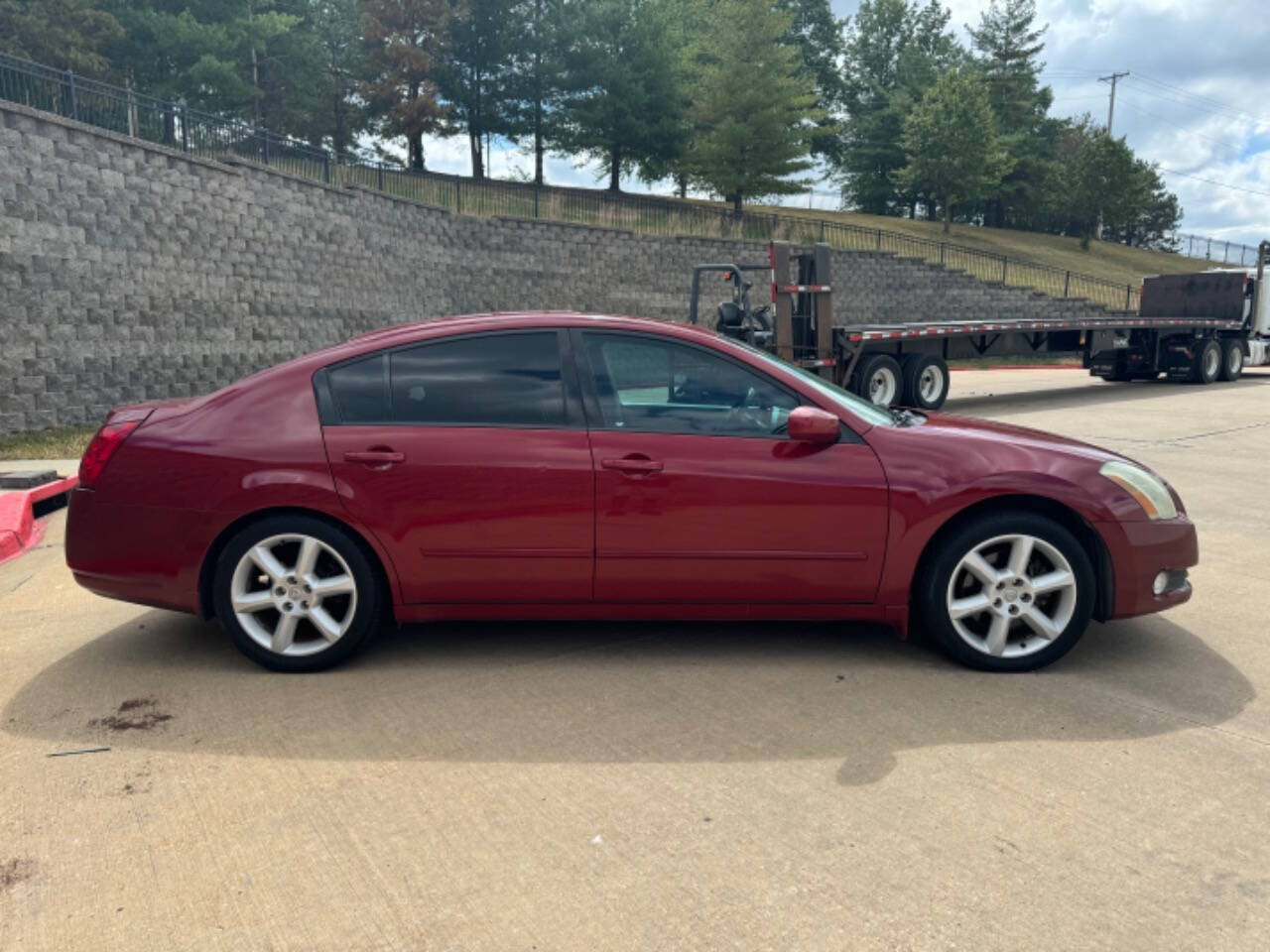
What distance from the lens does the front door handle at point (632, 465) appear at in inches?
150

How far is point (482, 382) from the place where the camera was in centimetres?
398

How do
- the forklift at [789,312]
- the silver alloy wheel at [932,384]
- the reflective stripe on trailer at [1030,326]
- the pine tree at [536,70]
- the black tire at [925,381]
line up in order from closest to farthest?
1. the forklift at [789,312]
2. the reflective stripe on trailer at [1030,326]
3. the black tire at [925,381]
4. the silver alloy wheel at [932,384]
5. the pine tree at [536,70]

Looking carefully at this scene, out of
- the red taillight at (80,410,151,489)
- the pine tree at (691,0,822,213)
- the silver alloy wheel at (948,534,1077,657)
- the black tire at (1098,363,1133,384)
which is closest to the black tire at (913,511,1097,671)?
the silver alloy wheel at (948,534,1077,657)

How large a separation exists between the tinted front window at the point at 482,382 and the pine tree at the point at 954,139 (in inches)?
1995

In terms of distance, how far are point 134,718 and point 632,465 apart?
2117mm

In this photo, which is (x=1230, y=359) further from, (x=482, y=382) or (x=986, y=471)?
(x=482, y=382)

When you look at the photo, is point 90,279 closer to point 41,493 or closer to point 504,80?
point 41,493

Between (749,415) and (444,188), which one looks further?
(444,188)

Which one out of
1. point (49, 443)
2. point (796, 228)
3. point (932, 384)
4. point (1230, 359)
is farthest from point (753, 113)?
point (49, 443)

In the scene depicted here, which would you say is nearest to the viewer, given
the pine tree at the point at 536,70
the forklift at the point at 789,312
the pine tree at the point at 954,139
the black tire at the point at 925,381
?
the forklift at the point at 789,312

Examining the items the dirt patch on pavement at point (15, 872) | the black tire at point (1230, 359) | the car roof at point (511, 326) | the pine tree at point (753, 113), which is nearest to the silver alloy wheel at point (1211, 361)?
the black tire at point (1230, 359)

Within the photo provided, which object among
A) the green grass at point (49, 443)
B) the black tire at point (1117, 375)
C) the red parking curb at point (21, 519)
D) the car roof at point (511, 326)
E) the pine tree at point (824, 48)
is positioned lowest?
the green grass at point (49, 443)

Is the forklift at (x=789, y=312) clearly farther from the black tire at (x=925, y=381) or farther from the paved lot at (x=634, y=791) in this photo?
the paved lot at (x=634, y=791)

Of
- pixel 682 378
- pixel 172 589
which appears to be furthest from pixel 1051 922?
pixel 172 589
